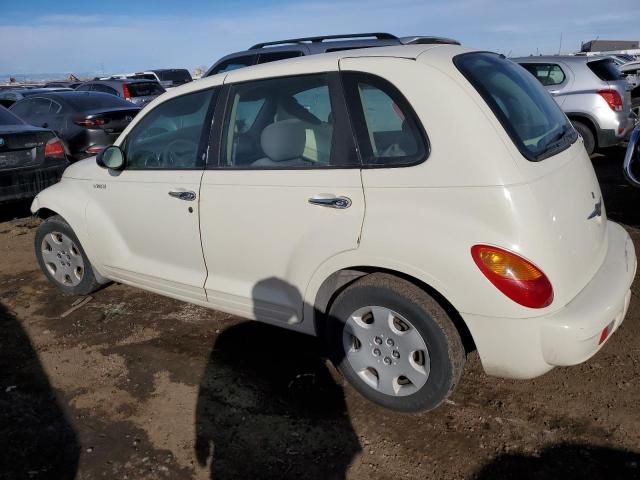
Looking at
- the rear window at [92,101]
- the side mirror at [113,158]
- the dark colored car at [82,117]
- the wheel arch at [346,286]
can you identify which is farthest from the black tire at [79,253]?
the rear window at [92,101]

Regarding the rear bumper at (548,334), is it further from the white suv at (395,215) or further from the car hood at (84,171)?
the car hood at (84,171)

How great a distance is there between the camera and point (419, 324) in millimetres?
2527

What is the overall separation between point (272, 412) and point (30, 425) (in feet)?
4.29

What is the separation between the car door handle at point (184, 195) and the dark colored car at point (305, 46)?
4182mm

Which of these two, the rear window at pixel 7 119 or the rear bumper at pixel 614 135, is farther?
the rear bumper at pixel 614 135

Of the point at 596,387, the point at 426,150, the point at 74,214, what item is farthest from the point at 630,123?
the point at 74,214

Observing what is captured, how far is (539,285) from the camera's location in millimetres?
2289

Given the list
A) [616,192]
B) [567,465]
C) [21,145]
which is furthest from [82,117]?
[567,465]

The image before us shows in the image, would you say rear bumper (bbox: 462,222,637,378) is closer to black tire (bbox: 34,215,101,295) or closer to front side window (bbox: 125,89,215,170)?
front side window (bbox: 125,89,215,170)

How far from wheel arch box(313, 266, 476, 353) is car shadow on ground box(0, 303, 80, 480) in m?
1.40

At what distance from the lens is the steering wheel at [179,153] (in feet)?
11.0

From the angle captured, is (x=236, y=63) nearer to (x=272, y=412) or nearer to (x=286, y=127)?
(x=286, y=127)

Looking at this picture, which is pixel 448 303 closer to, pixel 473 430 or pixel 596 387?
pixel 473 430

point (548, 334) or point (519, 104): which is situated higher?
point (519, 104)
